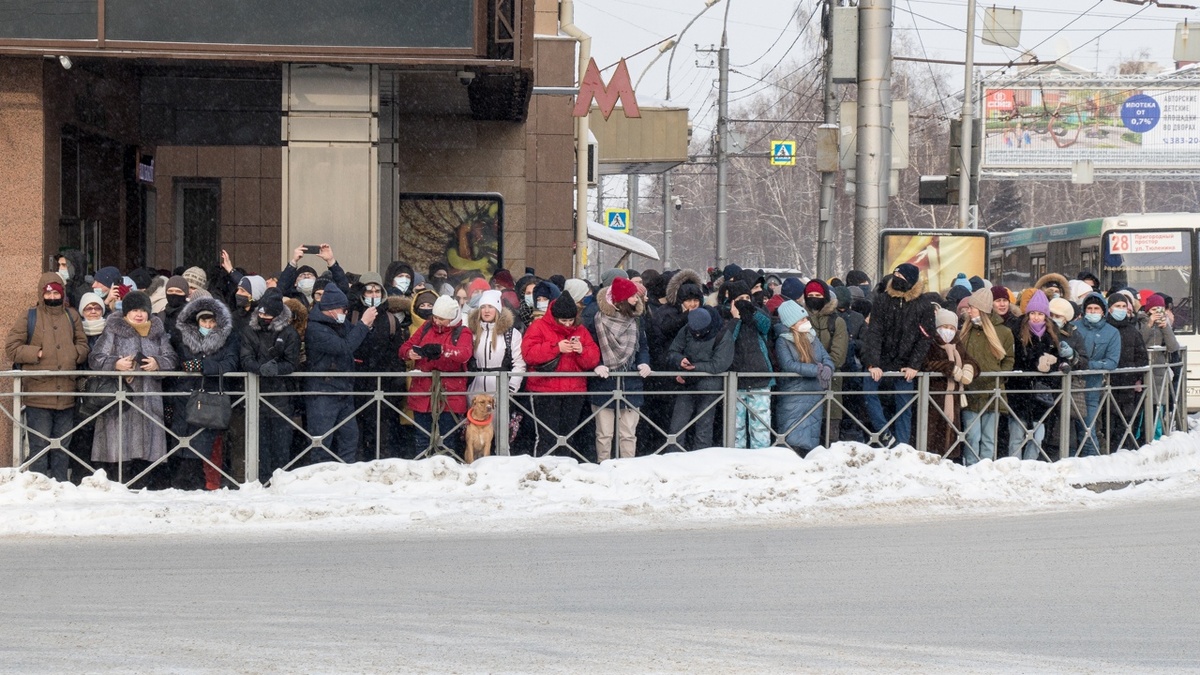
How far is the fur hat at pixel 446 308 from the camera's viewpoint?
36.1 feet

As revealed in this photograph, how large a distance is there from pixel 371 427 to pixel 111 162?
25.2ft

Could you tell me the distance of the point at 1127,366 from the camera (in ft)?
44.5

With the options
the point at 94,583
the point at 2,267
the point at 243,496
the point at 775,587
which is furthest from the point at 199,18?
the point at 775,587

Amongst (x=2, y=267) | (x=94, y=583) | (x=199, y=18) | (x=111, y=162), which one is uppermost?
(x=199, y=18)

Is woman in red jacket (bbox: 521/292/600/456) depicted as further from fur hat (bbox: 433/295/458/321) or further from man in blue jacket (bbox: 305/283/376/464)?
man in blue jacket (bbox: 305/283/376/464)

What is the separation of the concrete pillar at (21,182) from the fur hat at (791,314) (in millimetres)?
6584

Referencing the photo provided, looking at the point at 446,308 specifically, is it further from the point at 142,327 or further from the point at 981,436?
the point at 981,436

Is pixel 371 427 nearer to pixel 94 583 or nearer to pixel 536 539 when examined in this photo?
pixel 536 539

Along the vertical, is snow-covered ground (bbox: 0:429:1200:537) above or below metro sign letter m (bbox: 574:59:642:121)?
below

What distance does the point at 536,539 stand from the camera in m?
9.11

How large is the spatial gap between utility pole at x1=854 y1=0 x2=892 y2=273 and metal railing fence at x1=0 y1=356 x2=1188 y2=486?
2.84 m

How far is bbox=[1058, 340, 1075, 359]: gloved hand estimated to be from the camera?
12.5 m

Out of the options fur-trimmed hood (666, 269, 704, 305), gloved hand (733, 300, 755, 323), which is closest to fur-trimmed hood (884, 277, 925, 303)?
gloved hand (733, 300, 755, 323)

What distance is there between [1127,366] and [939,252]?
3.34 meters
